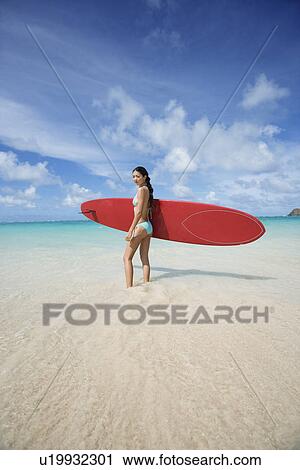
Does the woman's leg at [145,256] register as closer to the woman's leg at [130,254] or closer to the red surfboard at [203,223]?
the woman's leg at [130,254]

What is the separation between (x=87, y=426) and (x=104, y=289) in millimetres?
2417

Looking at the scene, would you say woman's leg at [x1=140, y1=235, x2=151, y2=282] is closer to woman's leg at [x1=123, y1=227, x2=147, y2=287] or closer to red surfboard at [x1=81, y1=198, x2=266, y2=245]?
woman's leg at [x1=123, y1=227, x2=147, y2=287]

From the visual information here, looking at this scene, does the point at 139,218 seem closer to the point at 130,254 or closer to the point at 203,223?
the point at 130,254

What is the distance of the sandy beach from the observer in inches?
48.0

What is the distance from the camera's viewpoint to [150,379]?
1607 mm

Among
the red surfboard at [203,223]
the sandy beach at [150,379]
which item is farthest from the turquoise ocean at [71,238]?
the sandy beach at [150,379]

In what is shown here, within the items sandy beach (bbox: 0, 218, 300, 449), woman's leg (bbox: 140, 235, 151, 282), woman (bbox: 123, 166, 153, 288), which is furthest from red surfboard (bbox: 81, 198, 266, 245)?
sandy beach (bbox: 0, 218, 300, 449)

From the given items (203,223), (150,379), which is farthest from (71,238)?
(150,379)

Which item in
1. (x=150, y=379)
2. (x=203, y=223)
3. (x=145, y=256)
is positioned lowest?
(x=150, y=379)

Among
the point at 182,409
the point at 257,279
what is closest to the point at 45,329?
the point at 182,409

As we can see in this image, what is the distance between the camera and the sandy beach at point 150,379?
1.22m

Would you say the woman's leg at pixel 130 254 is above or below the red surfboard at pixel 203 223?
below
